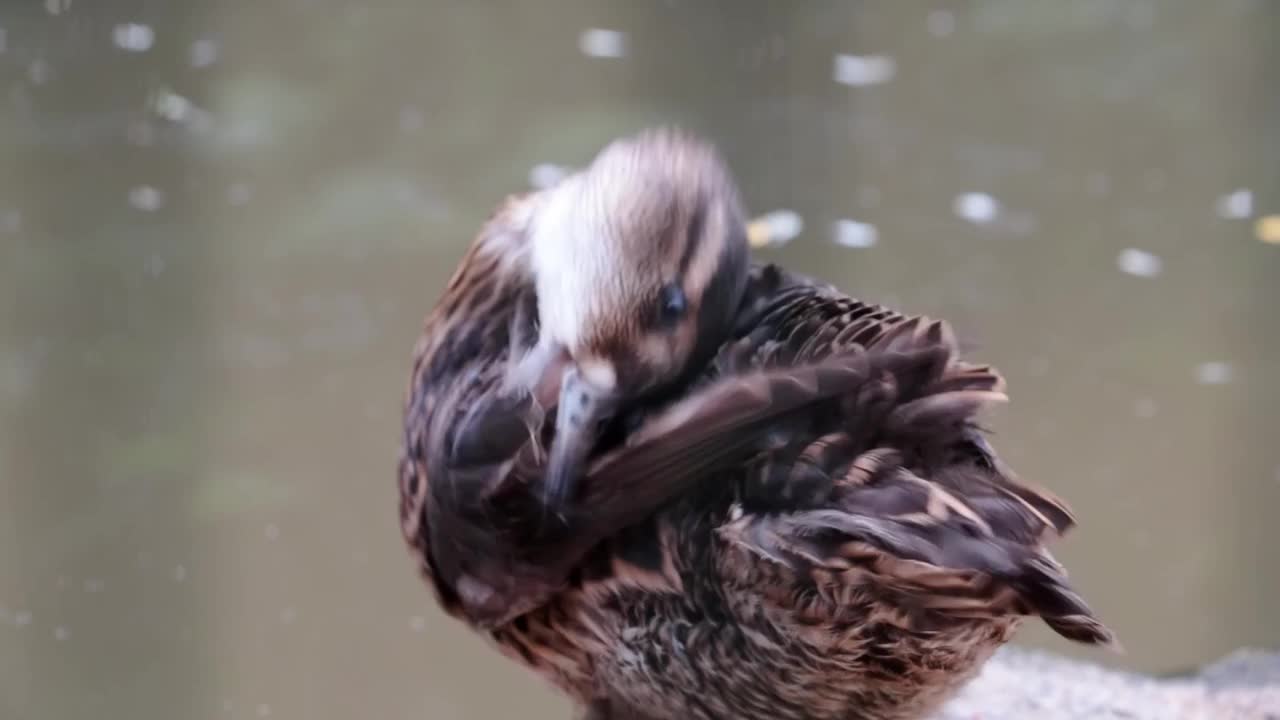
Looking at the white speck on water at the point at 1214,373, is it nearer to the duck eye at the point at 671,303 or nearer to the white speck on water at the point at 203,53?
the duck eye at the point at 671,303

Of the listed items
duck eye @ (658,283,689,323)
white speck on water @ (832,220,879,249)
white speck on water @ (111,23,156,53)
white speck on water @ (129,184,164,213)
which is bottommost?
white speck on water @ (832,220,879,249)

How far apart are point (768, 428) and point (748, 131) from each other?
1.08 metres

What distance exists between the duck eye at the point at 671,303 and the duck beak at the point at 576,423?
0.17 feet

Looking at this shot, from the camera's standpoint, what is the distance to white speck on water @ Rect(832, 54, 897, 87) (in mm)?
1638

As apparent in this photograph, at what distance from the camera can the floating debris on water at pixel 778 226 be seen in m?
1.63

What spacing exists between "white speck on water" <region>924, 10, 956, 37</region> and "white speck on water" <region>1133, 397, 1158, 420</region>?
24.8 inches

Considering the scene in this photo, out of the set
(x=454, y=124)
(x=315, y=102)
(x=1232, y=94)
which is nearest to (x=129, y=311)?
(x=315, y=102)

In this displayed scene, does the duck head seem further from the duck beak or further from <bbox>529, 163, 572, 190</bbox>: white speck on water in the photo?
<bbox>529, 163, 572, 190</bbox>: white speck on water

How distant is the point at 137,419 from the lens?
60.7 inches

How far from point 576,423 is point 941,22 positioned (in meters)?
1.25

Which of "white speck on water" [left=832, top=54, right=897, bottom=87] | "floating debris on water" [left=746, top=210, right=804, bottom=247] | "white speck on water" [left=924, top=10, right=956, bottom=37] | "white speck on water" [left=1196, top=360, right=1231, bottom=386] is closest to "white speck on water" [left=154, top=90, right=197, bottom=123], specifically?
"floating debris on water" [left=746, top=210, right=804, bottom=247]

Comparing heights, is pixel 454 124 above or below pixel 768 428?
below

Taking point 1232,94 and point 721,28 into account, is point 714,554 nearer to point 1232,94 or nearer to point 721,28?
point 721,28

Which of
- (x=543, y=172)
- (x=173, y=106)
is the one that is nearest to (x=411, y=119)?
(x=543, y=172)
